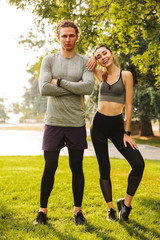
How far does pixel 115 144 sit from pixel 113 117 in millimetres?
343

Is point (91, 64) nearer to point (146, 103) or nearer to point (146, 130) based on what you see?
point (146, 103)

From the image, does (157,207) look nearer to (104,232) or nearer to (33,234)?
(104,232)

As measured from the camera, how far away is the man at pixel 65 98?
9.50 ft

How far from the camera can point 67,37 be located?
2.90 m

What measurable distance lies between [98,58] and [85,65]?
8.7 inches

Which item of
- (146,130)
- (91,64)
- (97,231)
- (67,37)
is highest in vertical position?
(67,37)

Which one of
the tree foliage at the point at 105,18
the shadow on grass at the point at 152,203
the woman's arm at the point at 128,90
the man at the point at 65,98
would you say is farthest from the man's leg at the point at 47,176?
the tree foliage at the point at 105,18

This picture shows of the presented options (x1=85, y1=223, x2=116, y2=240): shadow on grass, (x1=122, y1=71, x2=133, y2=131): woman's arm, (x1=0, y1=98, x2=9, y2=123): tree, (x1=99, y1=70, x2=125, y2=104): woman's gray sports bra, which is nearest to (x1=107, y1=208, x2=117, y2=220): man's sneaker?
(x1=85, y1=223, x2=116, y2=240): shadow on grass

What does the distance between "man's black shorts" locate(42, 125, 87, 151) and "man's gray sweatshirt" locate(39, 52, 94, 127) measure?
0.06 meters

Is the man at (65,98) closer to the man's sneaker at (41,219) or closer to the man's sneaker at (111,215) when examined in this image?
the man's sneaker at (41,219)

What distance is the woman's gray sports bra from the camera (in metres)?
3.08

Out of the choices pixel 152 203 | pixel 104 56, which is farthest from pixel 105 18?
pixel 152 203

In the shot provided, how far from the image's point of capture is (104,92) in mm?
3148

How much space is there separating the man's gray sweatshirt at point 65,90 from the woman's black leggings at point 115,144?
0.94 ft
